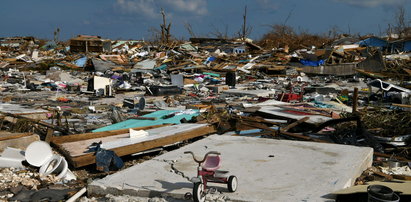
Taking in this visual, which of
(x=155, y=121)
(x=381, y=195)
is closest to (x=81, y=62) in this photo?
(x=155, y=121)

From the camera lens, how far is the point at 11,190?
3.60 meters

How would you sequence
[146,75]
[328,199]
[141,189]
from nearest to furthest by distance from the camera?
[328,199], [141,189], [146,75]

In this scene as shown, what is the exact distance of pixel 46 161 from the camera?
4270 millimetres

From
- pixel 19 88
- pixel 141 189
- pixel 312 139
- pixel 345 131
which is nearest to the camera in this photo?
pixel 141 189

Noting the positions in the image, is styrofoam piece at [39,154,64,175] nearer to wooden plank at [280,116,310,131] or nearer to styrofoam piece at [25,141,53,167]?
styrofoam piece at [25,141,53,167]

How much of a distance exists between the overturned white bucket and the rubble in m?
0.09

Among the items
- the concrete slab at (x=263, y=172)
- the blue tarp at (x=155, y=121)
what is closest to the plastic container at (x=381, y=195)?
the concrete slab at (x=263, y=172)

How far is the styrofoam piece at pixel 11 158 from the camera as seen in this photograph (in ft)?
14.0

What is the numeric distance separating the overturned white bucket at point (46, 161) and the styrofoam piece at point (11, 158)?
0.55 ft

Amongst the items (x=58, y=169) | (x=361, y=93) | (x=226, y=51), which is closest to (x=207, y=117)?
(x=58, y=169)

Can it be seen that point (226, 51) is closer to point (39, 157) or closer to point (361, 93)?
point (361, 93)

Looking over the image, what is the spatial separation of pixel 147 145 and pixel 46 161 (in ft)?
3.70

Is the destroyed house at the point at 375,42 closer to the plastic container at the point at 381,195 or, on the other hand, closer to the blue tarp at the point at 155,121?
the blue tarp at the point at 155,121

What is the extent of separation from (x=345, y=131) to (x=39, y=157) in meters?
3.86
